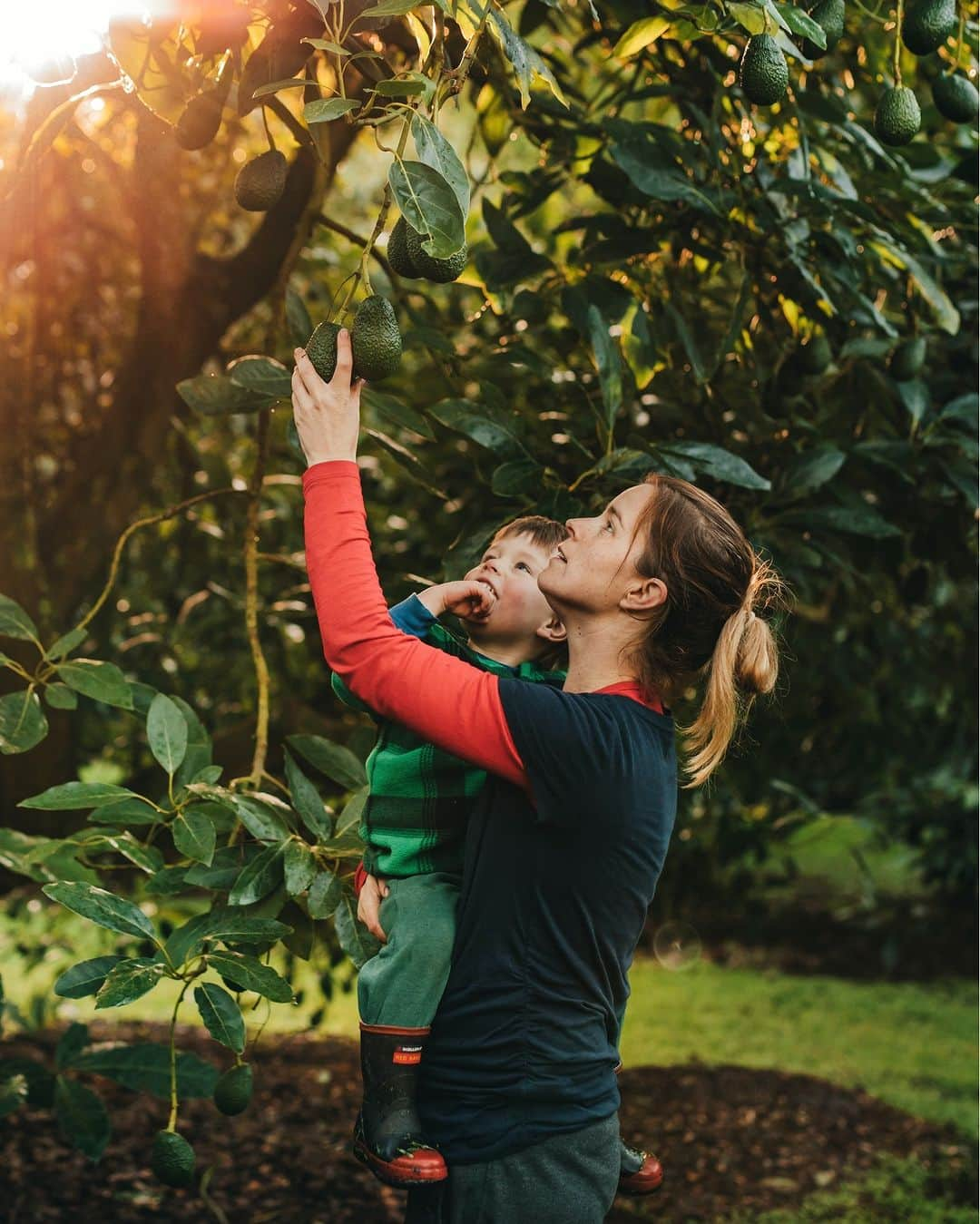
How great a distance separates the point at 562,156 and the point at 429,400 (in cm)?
56

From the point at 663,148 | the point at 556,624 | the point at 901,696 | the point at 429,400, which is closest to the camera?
the point at 556,624

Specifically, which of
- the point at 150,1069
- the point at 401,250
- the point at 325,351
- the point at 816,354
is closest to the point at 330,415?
the point at 325,351

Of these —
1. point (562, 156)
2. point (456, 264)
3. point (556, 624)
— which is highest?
point (562, 156)

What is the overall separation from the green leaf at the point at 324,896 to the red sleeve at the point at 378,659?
0.40 metres

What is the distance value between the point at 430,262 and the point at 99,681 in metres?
0.81

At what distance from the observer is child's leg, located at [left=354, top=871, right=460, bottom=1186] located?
52.7 inches

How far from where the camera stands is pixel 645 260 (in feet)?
7.46

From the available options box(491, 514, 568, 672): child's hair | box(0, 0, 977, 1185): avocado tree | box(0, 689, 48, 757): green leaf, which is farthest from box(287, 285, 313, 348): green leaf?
box(0, 689, 48, 757): green leaf

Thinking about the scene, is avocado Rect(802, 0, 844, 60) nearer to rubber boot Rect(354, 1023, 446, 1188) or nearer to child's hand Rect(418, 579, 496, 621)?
child's hand Rect(418, 579, 496, 621)

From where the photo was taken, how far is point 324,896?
1.60 meters

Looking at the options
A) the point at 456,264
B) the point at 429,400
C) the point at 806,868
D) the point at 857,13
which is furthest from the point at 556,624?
the point at 806,868

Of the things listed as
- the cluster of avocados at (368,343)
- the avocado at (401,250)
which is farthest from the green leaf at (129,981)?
the avocado at (401,250)

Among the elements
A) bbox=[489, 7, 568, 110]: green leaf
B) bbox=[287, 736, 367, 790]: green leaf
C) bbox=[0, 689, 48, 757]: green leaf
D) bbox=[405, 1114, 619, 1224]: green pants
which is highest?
bbox=[489, 7, 568, 110]: green leaf

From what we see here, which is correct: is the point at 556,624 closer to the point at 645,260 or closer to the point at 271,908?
the point at 271,908
